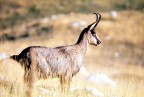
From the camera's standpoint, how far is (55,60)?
11.8 meters

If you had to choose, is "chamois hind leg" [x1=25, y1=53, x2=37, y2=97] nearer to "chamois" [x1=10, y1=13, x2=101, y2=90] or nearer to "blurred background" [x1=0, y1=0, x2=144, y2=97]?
"chamois" [x1=10, y1=13, x2=101, y2=90]

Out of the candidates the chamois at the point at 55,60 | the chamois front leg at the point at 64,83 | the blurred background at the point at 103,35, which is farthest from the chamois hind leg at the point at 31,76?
the blurred background at the point at 103,35

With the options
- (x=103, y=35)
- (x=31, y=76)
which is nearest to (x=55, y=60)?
(x=31, y=76)

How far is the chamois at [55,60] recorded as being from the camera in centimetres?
1102

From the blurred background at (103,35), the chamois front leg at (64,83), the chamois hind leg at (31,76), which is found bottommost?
the blurred background at (103,35)

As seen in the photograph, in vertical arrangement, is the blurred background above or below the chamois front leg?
below

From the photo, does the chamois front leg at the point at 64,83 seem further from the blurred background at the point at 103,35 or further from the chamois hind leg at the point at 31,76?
the blurred background at the point at 103,35

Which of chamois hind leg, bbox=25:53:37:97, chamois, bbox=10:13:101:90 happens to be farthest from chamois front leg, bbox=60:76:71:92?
chamois hind leg, bbox=25:53:37:97

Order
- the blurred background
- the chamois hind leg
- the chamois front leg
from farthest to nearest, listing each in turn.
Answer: the blurred background < the chamois front leg < the chamois hind leg

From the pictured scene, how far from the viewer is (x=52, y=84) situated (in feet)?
45.4

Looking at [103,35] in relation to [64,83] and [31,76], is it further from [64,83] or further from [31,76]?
[31,76]

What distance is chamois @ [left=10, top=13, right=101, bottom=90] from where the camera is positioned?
36.2ft

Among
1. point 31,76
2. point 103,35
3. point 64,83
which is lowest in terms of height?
point 103,35

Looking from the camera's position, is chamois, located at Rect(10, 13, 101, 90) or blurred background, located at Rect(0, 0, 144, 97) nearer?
chamois, located at Rect(10, 13, 101, 90)
